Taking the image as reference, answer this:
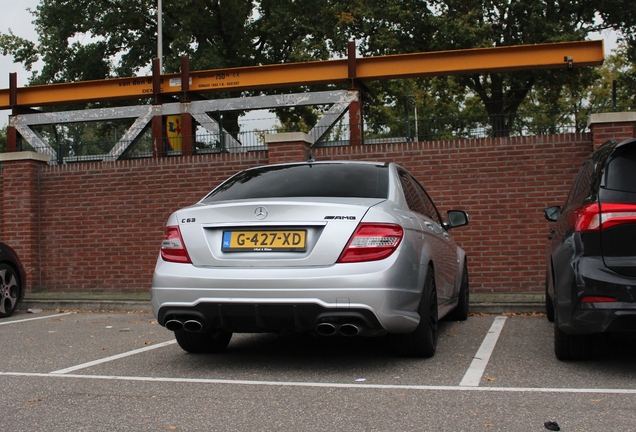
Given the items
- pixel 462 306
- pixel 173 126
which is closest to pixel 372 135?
pixel 462 306

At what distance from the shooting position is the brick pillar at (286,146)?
1132 cm

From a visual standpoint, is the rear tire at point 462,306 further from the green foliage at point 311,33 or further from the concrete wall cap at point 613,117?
the green foliage at point 311,33

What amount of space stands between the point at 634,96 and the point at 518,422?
30.1 metres

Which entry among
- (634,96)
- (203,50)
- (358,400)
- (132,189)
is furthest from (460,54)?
(634,96)

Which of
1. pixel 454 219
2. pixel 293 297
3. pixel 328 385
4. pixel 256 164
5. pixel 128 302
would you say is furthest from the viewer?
pixel 256 164

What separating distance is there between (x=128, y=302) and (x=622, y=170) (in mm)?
7448

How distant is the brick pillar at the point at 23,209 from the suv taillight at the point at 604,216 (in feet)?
33.8

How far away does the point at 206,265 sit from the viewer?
512 cm

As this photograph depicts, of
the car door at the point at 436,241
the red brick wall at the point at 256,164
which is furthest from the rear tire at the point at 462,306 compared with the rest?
the red brick wall at the point at 256,164

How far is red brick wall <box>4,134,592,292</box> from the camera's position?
35.1 feet

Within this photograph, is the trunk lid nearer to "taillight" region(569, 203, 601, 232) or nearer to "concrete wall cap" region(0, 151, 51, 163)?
"taillight" region(569, 203, 601, 232)

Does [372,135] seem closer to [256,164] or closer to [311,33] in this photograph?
[256,164]

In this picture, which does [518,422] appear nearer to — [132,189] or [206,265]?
[206,265]

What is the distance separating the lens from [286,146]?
11375 mm
